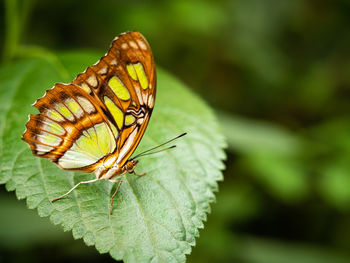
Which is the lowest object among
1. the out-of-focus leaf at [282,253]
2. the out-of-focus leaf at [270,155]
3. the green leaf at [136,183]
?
the green leaf at [136,183]

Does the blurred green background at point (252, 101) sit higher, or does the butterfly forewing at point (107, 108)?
the blurred green background at point (252, 101)

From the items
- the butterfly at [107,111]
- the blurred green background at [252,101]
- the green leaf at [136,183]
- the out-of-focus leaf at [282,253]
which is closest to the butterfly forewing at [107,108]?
the butterfly at [107,111]

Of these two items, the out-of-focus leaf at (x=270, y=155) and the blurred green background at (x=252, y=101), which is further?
the out-of-focus leaf at (x=270, y=155)

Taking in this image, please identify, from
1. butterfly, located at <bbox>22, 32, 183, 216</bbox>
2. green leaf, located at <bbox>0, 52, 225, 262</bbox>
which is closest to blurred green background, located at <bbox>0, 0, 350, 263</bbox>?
green leaf, located at <bbox>0, 52, 225, 262</bbox>

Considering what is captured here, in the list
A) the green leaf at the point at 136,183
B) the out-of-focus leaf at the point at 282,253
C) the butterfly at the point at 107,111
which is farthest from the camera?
the out-of-focus leaf at the point at 282,253

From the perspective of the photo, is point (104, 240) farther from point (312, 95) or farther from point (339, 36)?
point (339, 36)

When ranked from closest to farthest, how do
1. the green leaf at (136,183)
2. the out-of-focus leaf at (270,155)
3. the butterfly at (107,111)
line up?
the green leaf at (136,183), the butterfly at (107,111), the out-of-focus leaf at (270,155)

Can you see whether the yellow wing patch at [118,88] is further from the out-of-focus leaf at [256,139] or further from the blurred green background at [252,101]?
the out-of-focus leaf at [256,139]

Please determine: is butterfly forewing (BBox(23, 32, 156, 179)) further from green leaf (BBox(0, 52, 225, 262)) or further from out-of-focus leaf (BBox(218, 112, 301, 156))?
out-of-focus leaf (BBox(218, 112, 301, 156))
